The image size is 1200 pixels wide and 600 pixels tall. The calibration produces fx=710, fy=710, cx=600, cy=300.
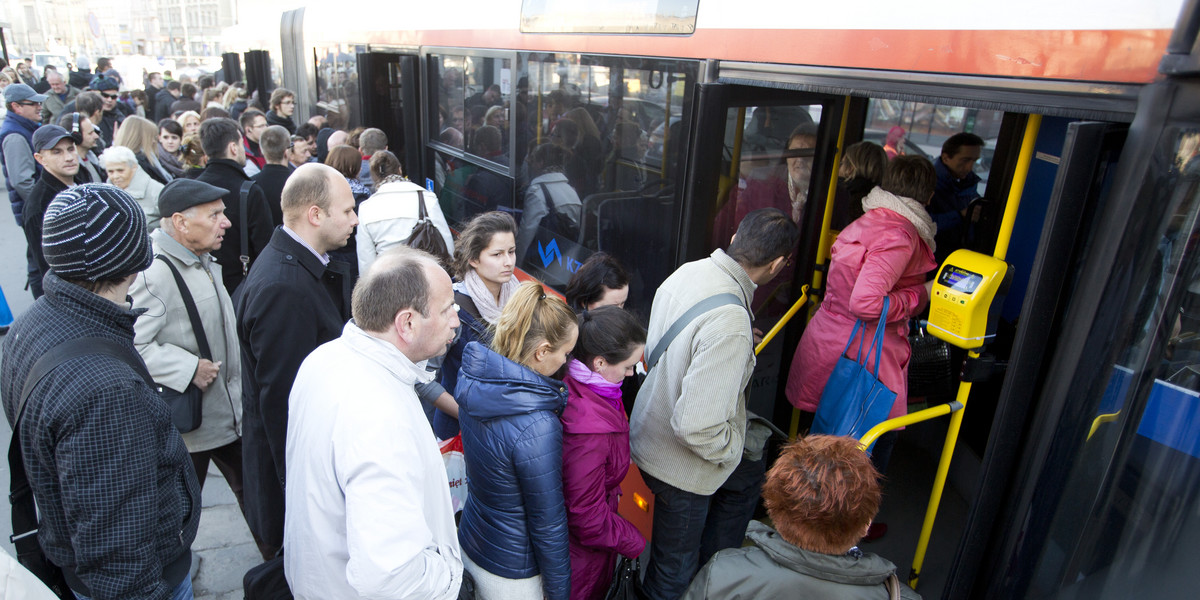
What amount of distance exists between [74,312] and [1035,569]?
2.50 meters

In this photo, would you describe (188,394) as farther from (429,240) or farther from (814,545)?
(814,545)

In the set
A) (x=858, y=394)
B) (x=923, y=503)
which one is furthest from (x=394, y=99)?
(x=923, y=503)

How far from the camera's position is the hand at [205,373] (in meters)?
2.55

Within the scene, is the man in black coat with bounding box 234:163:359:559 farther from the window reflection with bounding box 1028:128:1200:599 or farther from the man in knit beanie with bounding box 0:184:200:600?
the window reflection with bounding box 1028:128:1200:599

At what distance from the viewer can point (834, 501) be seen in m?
1.54

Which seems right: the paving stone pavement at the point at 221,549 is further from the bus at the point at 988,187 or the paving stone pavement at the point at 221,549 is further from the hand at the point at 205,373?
the bus at the point at 988,187

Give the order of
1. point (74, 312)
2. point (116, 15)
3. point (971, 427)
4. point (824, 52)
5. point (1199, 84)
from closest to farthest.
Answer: point (1199, 84)
point (74, 312)
point (824, 52)
point (971, 427)
point (116, 15)

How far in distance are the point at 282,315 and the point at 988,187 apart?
400cm

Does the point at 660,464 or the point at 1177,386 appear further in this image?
the point at 660,464

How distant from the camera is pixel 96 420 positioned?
1.54m

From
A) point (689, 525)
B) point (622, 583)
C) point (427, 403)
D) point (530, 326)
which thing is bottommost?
point (622, 583)

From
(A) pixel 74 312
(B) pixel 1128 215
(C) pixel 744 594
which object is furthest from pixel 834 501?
(A) pixel 74 312

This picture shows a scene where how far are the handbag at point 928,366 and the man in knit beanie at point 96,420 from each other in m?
2.99

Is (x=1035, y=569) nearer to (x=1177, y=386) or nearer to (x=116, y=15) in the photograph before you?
(x=1177, y=386)
